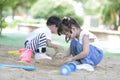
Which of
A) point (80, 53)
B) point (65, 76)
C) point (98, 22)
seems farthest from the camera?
point (98, 22)

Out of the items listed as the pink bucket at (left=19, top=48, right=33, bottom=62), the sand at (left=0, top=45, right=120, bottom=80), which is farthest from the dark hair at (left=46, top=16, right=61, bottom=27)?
the sand at (left=0, top=45, right=120, bottom=80)

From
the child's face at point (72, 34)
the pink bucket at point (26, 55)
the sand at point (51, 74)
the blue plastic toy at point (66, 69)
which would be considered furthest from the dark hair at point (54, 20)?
the blue plastic toy at point (66, 69)

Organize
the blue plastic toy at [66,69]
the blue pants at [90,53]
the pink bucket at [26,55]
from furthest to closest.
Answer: the pink bucket at [26,55] < the blue pants at [90,53] < the blue plastic toy at [66,69]

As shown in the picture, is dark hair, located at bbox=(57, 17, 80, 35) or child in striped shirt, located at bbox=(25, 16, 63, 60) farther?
child in striped shirt, located at bbox=(25, 16, 63, 60)

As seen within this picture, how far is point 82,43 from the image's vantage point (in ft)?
19.8

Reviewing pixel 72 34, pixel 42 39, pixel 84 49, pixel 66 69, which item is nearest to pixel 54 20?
pixel 42 39

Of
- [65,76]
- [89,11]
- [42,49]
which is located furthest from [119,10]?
[89,11]

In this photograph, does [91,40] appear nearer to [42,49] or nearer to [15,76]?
[42,49]

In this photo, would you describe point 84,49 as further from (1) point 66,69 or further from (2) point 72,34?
(1) point 66,69

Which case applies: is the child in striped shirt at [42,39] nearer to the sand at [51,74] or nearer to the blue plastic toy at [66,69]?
the sand at [51,74]

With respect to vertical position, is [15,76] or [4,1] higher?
[4,1]

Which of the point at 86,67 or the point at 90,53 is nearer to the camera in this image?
the point at 86,67

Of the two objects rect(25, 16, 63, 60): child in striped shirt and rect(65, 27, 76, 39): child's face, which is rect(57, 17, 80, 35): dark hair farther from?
rect(25, 16, 63, 60): child in striped shirt

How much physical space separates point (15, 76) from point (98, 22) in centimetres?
4208
